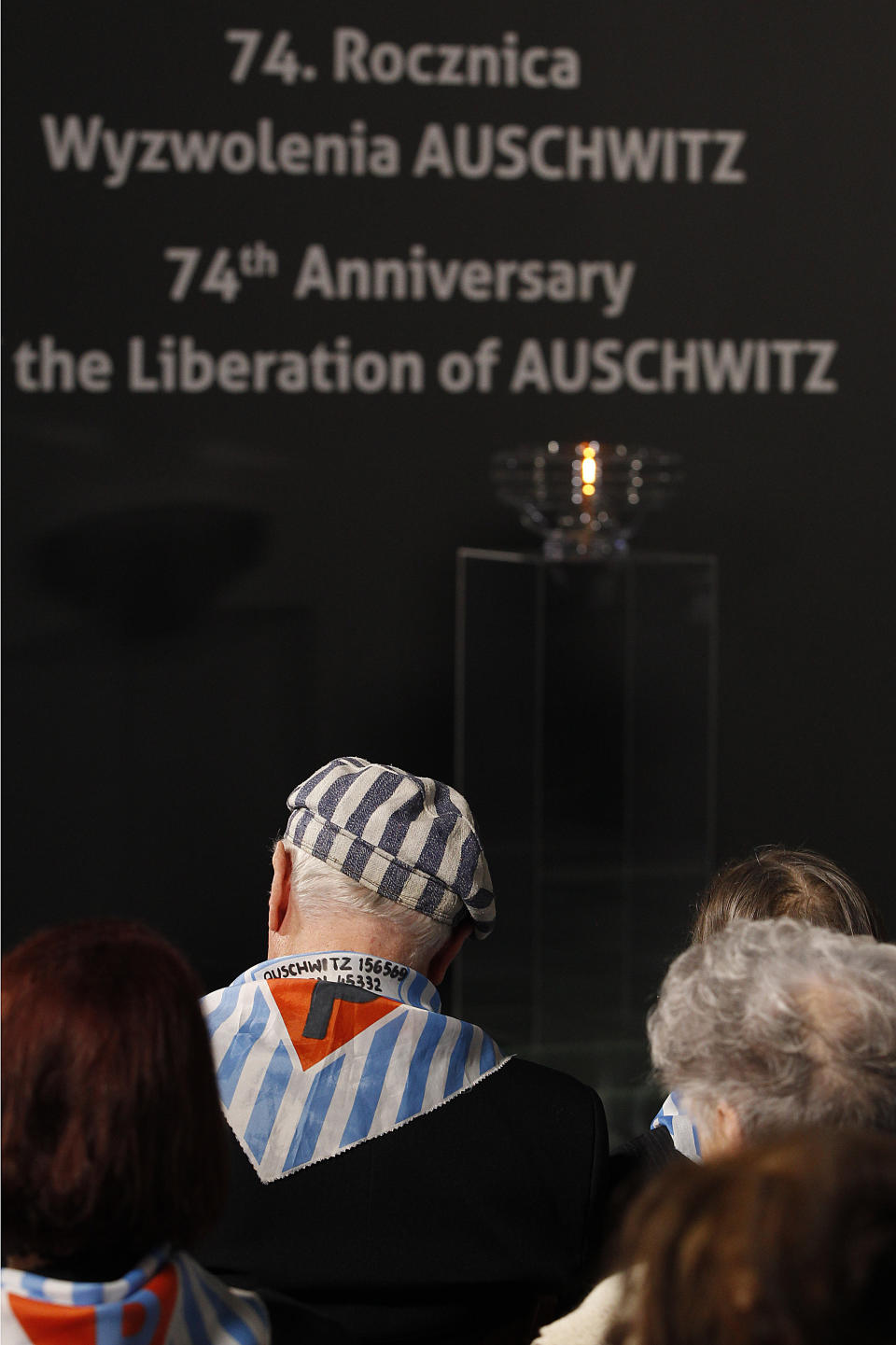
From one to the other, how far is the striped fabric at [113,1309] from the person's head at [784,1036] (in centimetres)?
40

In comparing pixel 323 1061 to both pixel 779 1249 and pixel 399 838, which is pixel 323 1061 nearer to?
pixel 399 838

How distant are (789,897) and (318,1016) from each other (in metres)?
0.46

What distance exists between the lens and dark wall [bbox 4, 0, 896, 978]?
4.60 m

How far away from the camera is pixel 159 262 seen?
4.61 meters

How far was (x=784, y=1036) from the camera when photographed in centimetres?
113

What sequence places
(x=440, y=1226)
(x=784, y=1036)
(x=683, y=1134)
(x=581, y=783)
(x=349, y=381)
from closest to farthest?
(x=784, y=1036), (x=440, y=1226), (x=683, y=1134), (x=581, y=783), (x=349, y=381)

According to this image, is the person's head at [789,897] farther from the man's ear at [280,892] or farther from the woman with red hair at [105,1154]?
the woman with red hair at [105,1154]

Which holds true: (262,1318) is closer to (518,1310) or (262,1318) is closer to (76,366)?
(518,1310)

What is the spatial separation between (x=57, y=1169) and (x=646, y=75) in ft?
14.4

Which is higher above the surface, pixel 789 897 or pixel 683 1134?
pixel 789 897

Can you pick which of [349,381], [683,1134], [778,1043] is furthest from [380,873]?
[349,381]

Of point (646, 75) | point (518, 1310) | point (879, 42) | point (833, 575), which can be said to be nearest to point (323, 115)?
point (646, 75)

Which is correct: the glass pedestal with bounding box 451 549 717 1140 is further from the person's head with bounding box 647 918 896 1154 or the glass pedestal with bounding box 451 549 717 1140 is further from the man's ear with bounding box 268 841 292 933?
the person's head with bounding box 647 918 896 1154

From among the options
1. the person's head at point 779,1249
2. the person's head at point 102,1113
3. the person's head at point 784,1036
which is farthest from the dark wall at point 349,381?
the person's head at point 779,1249
